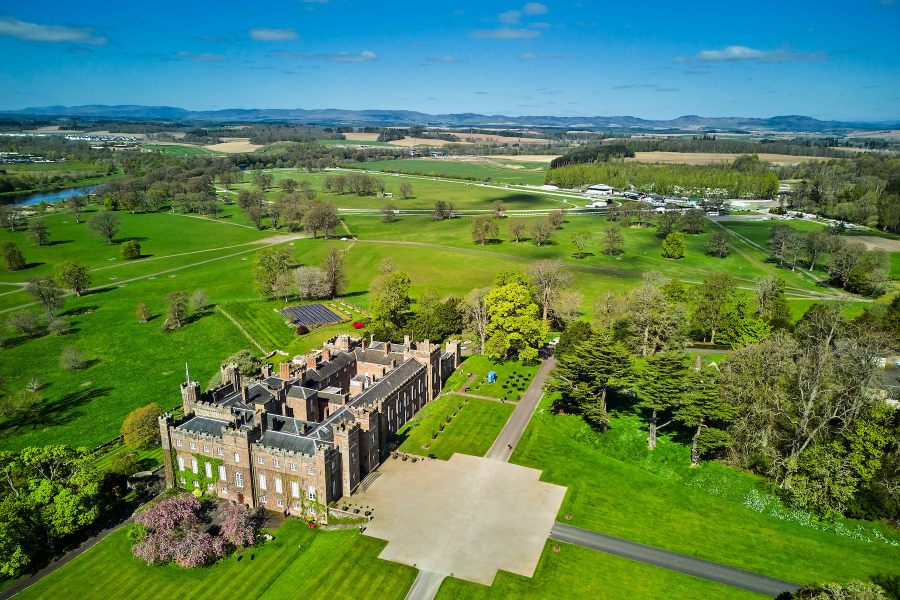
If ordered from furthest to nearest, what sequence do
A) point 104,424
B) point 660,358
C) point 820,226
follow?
point 820,226 < point 104,424 < point 660,358

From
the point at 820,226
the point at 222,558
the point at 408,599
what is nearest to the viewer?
the point at 408,599

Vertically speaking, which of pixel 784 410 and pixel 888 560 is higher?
pixel 784 410

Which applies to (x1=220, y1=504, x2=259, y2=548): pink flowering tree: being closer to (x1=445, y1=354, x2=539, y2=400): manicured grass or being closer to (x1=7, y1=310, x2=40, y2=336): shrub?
(x1=445, y1=354, x2=539, y2=400): manicured grass

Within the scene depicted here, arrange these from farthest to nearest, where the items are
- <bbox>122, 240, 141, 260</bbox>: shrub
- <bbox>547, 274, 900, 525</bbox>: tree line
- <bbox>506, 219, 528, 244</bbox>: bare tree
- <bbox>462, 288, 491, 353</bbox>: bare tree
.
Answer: <bbox>506, 219, 528, 244</bbox>: bare tree < <bbox>122, 240, 141, 260</bbox>: shrub < <bbox>462, 288, 491, 353</bbox>: bare tree < <bbox>547, 274, 900, 525</bbox>: tree line

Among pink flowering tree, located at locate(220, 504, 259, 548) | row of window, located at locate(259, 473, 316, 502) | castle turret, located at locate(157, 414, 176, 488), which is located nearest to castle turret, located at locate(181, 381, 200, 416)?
castle turret, located at locate(157, 414, 176, 488)

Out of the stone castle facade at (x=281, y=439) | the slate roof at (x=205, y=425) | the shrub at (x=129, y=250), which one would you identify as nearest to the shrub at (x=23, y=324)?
the shrub at (x=129, y=250)

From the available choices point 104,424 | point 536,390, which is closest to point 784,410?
point 536,390

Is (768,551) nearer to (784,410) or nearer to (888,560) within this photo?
(888,560)

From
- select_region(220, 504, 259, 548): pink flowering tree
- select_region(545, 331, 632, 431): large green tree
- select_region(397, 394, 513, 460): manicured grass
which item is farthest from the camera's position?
select_region(545, 331, 632, 431): large green tree
